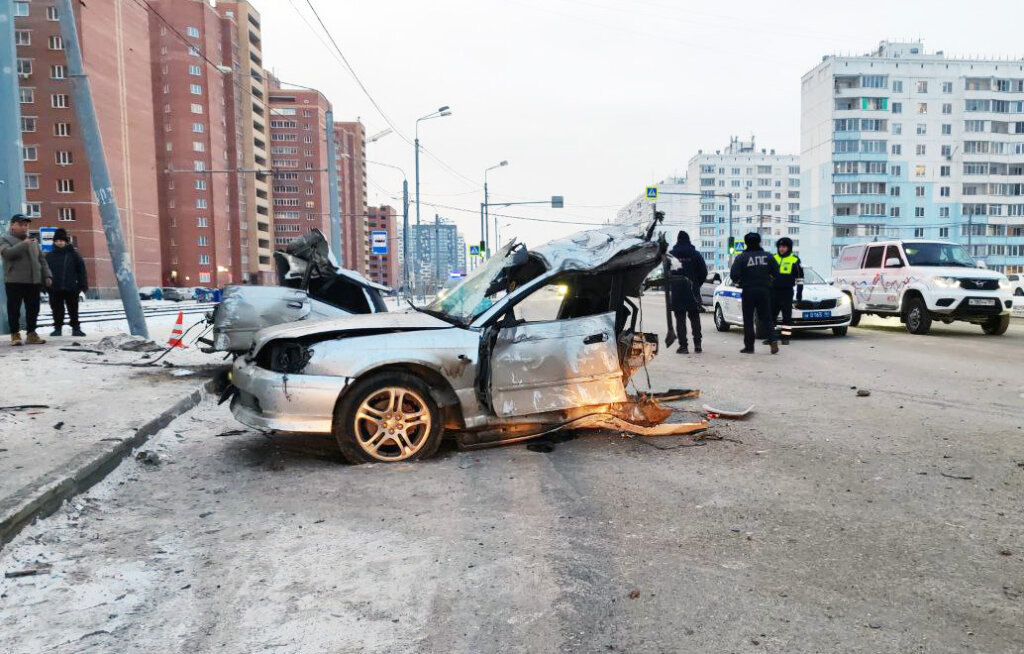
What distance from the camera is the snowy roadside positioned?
172 inches

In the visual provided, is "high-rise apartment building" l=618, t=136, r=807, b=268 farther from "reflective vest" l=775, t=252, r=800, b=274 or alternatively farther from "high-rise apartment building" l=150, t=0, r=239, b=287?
"reflective vest" l=775, t=252, r=800, b=274

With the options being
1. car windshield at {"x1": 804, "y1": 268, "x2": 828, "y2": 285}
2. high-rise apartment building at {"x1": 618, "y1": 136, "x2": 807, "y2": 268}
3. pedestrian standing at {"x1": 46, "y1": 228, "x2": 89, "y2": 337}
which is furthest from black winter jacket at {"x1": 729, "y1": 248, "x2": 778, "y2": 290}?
high-rise apartment building at {"x1": 618, "y1": 136, "x2": 807, "y2": 268}

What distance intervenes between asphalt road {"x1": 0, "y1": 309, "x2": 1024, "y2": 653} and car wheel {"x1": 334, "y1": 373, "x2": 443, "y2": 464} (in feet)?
0.52

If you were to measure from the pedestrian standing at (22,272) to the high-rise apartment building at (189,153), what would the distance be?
7885 centimetres

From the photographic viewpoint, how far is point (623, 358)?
225 inches

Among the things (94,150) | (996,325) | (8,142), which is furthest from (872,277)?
(8,142)

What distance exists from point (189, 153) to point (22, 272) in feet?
272

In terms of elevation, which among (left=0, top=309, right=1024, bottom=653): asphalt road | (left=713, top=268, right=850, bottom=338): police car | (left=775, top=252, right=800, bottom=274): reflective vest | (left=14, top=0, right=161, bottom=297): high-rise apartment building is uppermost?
(left=14, top=0, right=161, bottom=297): high-rise apartment building

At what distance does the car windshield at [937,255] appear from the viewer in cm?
1369

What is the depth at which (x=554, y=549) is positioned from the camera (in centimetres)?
323

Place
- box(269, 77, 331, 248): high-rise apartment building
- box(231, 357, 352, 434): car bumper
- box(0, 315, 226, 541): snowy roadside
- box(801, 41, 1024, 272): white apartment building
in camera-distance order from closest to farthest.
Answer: box(0, 315, 226, 541): snowy roadside < box(231, 357, 352, 434): car bumper < box(801, 41, 1024, 272): white apartment building < box(269, 77, 331, 248): high-rise apartment building

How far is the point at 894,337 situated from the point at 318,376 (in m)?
12.5

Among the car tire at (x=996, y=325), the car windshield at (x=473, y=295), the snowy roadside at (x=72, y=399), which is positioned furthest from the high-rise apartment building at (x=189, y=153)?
the car windshield at (x=473, y=295)

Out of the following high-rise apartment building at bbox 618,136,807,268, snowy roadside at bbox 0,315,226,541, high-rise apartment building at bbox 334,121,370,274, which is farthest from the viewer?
high-rise apartment building at bbox 618,136,807,268
